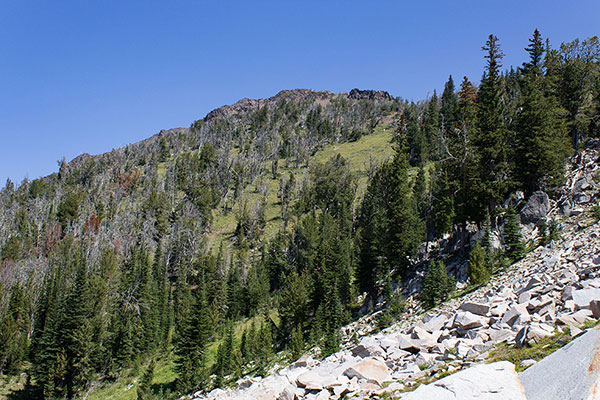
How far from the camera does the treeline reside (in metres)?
39.0

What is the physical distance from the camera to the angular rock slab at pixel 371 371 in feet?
41.0

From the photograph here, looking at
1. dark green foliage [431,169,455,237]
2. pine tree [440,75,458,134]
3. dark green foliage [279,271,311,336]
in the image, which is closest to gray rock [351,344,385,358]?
dark green foliage [431,169,455,237]

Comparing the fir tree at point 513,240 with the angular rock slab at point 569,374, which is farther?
the fir tree at point 513,240

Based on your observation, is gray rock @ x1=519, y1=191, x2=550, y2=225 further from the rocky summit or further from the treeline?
the rocky summit

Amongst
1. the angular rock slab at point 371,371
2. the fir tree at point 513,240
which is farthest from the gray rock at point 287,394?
the fir tree at point 513,240

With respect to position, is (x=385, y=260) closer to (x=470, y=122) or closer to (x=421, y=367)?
(x=470, y=122)

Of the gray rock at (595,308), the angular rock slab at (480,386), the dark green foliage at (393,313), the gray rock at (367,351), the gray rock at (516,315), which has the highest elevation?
the gray rock at (595,308)

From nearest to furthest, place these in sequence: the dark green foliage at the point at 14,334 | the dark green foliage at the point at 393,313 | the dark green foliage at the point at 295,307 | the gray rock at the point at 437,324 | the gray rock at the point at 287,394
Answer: the gray rock at the point at 287,394 → the gray rock at the point at 437,324 → the dark green foliage at the point at 393,313 → the dark green foliage at the point at 295,307 → the dark green foliage at the point at 14,334

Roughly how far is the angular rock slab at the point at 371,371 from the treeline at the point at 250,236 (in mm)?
15807

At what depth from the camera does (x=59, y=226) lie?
11312 cm

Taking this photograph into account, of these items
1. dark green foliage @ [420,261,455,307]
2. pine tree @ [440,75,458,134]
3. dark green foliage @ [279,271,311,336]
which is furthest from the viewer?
pine tree @ [440,75,458,134]

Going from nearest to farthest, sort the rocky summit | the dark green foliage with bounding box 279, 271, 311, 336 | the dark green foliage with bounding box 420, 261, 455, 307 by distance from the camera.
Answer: the rocky summit, the dark green foliage with bounding box 420, 261, 455, 307, the dark green foliage with bounding box 279, 271, 311, 336

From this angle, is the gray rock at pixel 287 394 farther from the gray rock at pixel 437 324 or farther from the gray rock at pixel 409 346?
the gray rock at pixel 437 324

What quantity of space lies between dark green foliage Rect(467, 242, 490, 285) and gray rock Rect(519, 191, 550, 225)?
308 inches
